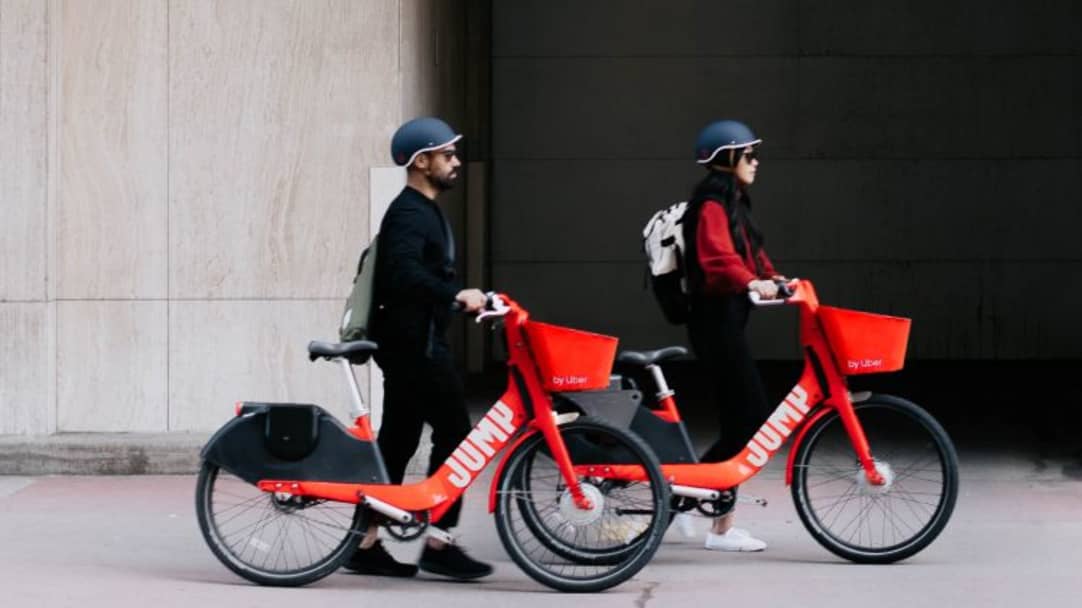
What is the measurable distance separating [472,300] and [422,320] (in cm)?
46

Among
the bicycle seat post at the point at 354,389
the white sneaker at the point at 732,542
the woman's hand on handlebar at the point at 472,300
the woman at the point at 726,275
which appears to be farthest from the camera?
the white sneaker at the point at 732,542

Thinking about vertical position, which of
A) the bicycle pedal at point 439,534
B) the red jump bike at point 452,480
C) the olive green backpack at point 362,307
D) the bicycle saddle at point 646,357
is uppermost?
the olive green backpack at point 362,307

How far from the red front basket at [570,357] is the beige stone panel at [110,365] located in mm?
4259

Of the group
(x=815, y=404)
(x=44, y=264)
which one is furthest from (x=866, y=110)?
(x=815, y=404)

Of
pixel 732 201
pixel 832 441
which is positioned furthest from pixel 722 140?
pixel 832 441

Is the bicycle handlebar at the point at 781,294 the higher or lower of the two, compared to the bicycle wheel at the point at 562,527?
higher

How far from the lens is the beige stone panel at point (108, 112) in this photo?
1017 cm

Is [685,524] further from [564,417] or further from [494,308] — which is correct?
[494,308]

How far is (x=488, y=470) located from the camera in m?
10.3

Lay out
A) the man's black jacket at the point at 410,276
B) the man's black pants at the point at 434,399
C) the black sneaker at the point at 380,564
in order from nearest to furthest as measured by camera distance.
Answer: the man's black jacket at the point at 410,276, the man's black pants at the point at 434,399, the black sneaker at the point at 380,564

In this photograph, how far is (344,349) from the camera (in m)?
6.61

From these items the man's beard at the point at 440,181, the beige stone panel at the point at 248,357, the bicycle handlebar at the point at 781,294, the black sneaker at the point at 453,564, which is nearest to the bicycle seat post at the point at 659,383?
the bicycle handlebar at the point at 781,294

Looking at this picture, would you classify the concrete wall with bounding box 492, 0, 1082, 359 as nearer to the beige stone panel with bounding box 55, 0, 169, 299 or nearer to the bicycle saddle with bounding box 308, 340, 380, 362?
the beige stone panel with bounding box 55, 0, 169, 299

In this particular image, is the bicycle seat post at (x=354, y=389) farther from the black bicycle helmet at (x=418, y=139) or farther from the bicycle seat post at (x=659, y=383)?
Answer: the bicycle seat post at (x=659, y=383)
